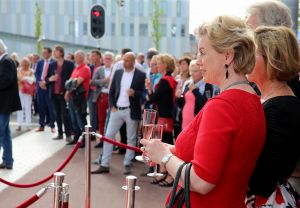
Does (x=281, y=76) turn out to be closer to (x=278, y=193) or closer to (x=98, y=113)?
(x=278, y=193)

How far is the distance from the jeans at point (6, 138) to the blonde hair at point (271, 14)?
205 inches

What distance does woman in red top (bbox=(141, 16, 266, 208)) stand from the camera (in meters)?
2.02

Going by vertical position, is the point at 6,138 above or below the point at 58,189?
below

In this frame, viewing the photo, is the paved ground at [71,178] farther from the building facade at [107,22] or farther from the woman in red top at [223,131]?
the building facade at [107,22]

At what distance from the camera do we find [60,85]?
1088 cm

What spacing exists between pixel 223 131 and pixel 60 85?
9.25 meters

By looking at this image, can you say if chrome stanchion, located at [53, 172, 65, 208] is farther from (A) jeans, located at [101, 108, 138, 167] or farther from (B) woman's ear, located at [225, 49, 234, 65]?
(A) jeans, located at [101, 108, 138, 167]

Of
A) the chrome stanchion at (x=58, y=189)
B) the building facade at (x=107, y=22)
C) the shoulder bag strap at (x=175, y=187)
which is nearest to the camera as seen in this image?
the shoulder bag strap at (x=175, y=187)

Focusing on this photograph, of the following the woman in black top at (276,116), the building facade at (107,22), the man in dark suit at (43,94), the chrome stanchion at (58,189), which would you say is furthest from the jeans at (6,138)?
the building facade at (107,22)

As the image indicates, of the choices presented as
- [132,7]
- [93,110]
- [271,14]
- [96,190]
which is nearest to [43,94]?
[93,110]

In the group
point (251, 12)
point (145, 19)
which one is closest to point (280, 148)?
point (251, 12)

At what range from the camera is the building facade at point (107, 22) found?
2131 inches

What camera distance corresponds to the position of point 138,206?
5953mm

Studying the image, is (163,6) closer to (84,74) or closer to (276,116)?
(84,74)
